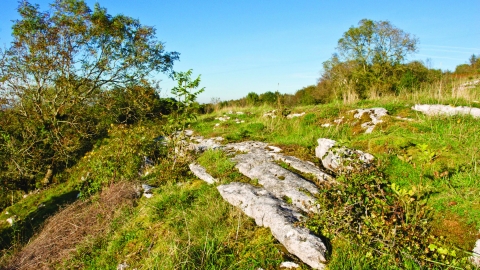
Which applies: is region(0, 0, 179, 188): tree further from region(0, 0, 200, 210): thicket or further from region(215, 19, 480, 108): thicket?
region(215, 19, 480, 108): thicket

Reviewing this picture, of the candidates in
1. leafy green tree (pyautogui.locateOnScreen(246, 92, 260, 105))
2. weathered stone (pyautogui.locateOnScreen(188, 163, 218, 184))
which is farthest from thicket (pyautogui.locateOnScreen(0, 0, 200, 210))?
leafy green tree (pyautogui.locateOnScreen(246, 92, 260, 105))

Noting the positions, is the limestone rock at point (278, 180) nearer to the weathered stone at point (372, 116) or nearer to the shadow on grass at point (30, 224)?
the weathered stone at point (372, 116)

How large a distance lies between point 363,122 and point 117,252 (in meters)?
6.21

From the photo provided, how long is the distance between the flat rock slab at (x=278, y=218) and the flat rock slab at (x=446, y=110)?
501 cm

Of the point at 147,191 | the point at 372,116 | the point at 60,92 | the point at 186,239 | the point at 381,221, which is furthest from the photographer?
the point at 60,92

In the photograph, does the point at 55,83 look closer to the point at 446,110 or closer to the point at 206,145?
the point at 206,145

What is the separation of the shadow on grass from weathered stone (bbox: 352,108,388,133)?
744cm

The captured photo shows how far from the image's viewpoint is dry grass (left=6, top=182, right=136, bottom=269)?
14.4 feet

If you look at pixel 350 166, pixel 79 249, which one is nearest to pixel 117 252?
pixel 79 249

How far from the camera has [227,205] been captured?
420 cm

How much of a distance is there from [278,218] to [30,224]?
7.25 m

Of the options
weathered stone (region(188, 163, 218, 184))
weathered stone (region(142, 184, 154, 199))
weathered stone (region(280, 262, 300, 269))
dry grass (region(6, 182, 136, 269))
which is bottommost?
dry grass (region(6, 182, 136, 269))

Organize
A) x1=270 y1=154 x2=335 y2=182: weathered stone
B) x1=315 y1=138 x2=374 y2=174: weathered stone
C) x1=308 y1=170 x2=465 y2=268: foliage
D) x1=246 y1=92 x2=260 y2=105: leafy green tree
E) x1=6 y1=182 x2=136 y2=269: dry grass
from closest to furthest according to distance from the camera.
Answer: x1=308 y1=170 x2=465 y2=268: foliage → x1=315 y1=138 x2=374 y2=174: weathered stone → x1=6 y1=182 x2=136 y2=269: dry grass → x1=270 y1=154 x2=335 y2=182: weathered stone → x1=246 y1=92 x2=260 y2=105: leafy green tree

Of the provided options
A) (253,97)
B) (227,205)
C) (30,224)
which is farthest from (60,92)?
(253,97)
